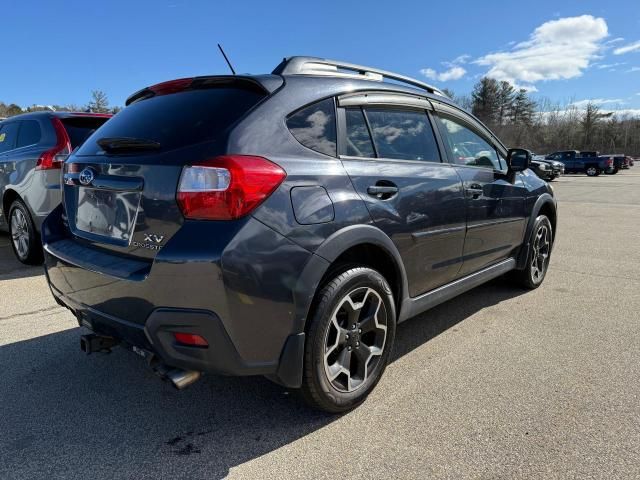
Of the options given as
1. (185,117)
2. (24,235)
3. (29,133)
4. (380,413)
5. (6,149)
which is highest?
(29,133)

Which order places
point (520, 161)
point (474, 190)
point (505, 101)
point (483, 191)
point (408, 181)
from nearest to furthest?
point (408, 181) → point (474, 190) → point (483, 191) → point (520, 161) → point (505, 101)

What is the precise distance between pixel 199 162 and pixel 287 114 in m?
0.53

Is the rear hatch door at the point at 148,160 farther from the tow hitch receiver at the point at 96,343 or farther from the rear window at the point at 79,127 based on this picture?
the rear window at the point at 79,127

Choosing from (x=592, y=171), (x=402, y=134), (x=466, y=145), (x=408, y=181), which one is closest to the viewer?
(x=408, y=181)

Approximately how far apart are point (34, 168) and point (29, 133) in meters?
0.70

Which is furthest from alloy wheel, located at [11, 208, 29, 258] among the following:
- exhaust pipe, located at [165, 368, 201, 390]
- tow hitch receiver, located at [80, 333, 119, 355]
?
exhaust pipe, located at [165, 368, 201, 390]

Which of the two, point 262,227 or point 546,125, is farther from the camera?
point 546,125

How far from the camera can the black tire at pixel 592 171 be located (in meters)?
33.4

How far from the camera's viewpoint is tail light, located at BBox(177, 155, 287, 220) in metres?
2.00

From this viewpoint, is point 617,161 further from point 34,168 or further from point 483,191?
point 34,168

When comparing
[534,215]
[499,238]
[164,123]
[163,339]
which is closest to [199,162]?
[164,123]

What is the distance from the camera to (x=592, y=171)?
33.7m

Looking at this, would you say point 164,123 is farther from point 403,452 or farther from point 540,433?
point 540,433

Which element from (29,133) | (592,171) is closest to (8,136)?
(29,133)
